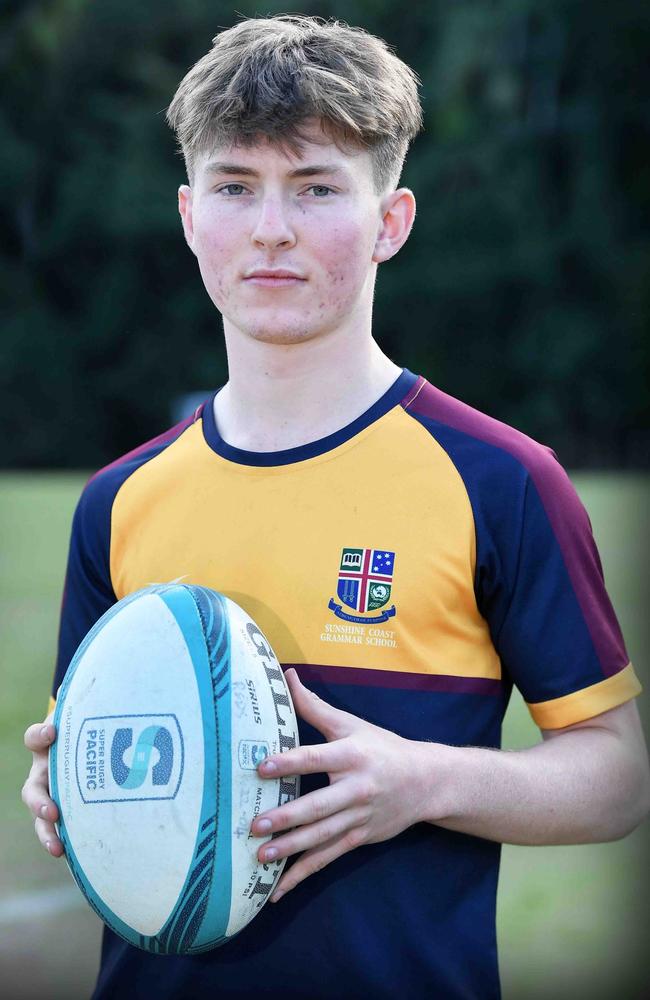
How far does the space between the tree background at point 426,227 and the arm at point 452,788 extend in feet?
79.7

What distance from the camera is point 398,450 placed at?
6.63 feet

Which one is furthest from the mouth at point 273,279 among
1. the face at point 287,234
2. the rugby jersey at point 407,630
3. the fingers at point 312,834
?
the fingers at point 312,834

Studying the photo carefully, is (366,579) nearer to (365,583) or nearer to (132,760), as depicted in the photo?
(365,583)

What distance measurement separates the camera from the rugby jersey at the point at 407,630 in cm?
189

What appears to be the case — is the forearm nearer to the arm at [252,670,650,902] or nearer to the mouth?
the arm at [252,670,650,902]

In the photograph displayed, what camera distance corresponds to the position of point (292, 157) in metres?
1.94

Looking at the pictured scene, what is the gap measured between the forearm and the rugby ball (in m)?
0.23

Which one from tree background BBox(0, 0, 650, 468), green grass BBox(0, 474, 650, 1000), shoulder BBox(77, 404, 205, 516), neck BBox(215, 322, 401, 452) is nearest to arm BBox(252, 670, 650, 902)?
neck BBox(215, 322, 401, 452)

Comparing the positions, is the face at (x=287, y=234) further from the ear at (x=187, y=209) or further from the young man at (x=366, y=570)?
the ear at (x=187, y=209)

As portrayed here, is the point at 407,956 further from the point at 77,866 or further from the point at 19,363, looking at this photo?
the point at 19,363

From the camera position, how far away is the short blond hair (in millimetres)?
1952

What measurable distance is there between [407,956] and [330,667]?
448mm

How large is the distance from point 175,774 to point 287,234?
825 millimetres

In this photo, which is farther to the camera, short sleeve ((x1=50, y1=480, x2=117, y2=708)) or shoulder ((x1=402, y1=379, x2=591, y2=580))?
short sleeve ((x1=50, y1=480, x2=117, y2=708))
